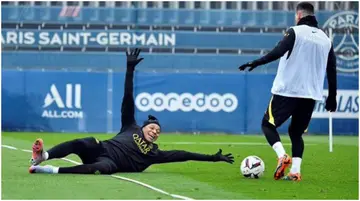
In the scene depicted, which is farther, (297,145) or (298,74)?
(297,145)

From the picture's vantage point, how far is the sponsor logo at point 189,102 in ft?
95.1

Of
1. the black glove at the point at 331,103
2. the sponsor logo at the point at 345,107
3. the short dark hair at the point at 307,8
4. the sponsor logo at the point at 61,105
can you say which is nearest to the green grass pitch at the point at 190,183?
the black glove at the point at 331,103

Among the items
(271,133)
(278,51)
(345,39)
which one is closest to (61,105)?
(345,39)

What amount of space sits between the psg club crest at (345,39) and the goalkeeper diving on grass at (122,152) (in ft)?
72.9

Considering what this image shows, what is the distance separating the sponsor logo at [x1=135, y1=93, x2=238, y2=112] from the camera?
2898 centimetres

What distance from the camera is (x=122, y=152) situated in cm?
1249

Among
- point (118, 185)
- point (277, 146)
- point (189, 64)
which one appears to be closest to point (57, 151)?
point (118, 185)

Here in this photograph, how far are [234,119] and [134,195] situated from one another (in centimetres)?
1964

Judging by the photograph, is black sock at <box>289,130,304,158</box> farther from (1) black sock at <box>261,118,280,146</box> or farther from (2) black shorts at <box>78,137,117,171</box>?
(2) black shorts at <box>78,137,117,171</box>

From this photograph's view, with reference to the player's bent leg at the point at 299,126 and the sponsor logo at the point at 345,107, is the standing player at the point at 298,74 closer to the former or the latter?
the player's bent leg at the point at 299,126

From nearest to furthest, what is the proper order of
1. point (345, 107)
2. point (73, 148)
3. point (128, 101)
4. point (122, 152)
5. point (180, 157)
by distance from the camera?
point (73, 148)
point (122, 152)
point (180, 157)
point (128, 101)
point (345, 107)

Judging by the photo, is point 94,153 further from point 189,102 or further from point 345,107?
point 345,107

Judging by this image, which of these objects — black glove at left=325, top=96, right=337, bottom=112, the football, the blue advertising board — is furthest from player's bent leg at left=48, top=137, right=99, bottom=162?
the blue advertising board

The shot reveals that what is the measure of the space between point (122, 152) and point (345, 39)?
23551 mm
